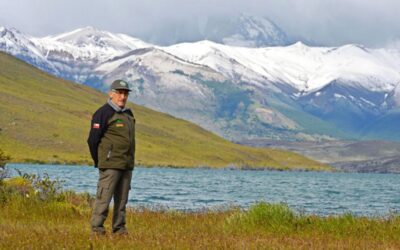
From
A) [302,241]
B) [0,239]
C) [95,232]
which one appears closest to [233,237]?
[302,241]

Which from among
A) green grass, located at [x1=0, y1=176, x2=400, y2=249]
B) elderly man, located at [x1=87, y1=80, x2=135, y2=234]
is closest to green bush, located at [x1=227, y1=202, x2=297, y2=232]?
green grass, located at [x1=0, y1=176, x2=400, y2=249]

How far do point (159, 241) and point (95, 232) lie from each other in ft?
6.77

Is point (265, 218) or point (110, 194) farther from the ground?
point (110, 194)

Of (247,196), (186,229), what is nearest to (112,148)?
(186,229)

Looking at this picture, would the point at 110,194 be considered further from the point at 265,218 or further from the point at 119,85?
the point at 265,218

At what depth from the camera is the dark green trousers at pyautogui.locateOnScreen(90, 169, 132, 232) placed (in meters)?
18.2

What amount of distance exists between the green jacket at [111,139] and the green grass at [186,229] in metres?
1.96

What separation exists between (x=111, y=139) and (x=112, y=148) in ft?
0.78

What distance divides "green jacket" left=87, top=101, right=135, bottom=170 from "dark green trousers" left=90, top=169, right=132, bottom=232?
0.25 metres

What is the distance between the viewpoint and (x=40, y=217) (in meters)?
24.1

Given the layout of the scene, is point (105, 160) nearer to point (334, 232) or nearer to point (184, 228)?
point (184, 228)

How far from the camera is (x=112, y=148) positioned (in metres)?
18.1

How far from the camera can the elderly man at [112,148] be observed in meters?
18.1

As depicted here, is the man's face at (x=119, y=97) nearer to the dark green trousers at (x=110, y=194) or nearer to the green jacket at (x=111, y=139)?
the green jacket at (x=111, y=139)
